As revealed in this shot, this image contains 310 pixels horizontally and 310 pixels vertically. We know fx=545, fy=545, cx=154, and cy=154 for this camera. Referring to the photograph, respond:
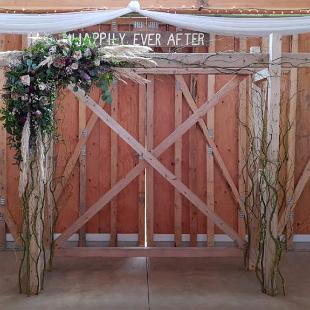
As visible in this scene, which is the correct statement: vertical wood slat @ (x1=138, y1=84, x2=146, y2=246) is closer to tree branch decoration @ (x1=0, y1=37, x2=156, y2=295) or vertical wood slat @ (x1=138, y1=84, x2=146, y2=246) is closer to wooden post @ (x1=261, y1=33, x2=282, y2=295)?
A: tree branch decoration @ (x1=0, y1=37, x2=156, y2=295)

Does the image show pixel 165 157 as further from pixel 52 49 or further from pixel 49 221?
pixel 52 49

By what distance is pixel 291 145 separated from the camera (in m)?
7.03

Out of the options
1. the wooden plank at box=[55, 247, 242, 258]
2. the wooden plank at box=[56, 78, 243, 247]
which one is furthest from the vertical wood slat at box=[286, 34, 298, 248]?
the wooden plank at box=[55, 247, 242, 258]

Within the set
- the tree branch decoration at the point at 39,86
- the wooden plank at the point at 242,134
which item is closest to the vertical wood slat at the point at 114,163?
the wooden plank at the point at 242,134

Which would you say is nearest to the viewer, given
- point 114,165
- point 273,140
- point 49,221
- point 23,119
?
point 23,119

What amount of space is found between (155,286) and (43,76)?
2365 millimetres

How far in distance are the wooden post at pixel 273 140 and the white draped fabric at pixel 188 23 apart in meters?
0.14

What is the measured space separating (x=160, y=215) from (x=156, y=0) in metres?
2.75

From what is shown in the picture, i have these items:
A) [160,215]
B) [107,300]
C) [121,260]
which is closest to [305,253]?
[160,215]

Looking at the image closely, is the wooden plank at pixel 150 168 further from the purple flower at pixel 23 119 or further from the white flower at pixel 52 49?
the purple flower at pixel 23 119

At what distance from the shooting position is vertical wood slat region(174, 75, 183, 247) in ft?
23.0

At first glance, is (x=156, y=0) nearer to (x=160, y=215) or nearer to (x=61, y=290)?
(x=160, y=215)

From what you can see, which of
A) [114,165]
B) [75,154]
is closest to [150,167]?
[114,165]

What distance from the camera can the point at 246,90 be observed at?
700cm
